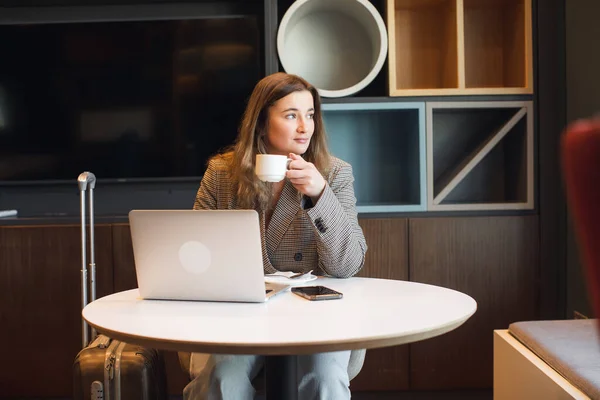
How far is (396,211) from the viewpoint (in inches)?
97.0

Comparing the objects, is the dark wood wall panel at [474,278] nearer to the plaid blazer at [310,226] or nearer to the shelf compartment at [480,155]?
the shelf compartment at [480,155]

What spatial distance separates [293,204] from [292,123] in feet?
0.77

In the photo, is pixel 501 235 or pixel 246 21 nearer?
pixel 501 235

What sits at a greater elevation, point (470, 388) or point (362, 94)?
point (362, 94)

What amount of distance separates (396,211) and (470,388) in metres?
0.72

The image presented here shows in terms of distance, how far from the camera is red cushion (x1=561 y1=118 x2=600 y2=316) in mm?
458

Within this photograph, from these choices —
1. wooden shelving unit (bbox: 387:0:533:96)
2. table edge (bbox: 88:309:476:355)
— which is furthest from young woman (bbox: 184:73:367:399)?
wooden shelving unit (bbox: 387:0:533:96)

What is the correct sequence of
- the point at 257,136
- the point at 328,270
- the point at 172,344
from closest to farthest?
the point at 172,344, the point at 328,270, the point at 257,136

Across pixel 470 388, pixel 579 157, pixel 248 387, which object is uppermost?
pixel 579 157

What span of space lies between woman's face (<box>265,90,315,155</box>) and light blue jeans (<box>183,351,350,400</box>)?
63 centimetres

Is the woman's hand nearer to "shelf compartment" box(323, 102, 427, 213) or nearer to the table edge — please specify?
the table edge

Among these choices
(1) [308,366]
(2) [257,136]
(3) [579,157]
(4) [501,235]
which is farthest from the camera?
(4) [501,235]

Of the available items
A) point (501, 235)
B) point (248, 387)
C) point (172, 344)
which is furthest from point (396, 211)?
point (172, 344)

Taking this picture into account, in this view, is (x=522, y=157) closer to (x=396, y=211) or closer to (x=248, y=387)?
(x=396, y=211)
